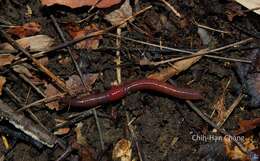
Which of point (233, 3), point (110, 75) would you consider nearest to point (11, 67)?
point (110, 75)

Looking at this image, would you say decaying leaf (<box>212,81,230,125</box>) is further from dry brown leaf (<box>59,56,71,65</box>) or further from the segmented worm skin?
dry brown leaf (<box>59,56,71,65</box>)

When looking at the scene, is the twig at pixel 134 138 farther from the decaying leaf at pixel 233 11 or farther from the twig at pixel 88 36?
the decaying leaf at pixel 233 11

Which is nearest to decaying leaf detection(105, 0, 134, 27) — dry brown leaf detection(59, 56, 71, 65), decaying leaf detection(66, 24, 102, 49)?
decaying leaf detection(66, 24, 102, 49)

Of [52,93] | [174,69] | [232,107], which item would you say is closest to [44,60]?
[52,93]

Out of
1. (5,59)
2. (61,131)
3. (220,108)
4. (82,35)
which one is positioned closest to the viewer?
(5,59)

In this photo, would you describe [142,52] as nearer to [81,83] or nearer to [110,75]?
[110,75]

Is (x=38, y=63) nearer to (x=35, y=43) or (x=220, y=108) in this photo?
(x=35, y=43)
